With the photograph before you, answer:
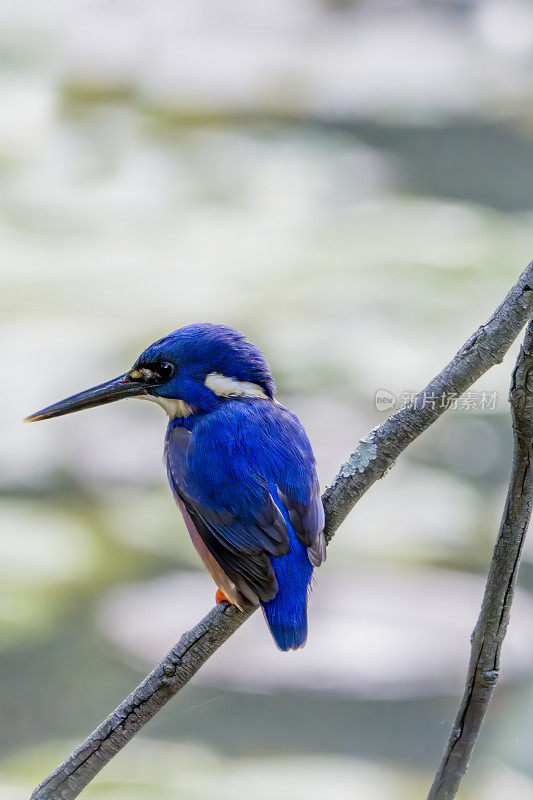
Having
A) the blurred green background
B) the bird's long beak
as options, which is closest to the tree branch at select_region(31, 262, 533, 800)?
the bird's long beak

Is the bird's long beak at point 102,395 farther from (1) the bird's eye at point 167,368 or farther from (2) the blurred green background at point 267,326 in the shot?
(2) the blurred green background at point 267,326

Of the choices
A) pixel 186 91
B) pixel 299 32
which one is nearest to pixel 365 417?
pixel 186 91

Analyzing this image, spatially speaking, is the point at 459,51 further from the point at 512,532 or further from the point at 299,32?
the point at 512,532

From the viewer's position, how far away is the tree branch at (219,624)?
39.0 inches

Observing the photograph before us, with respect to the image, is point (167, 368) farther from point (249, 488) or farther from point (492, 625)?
point (492, 625)

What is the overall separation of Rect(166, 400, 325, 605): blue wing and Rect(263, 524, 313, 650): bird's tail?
1 cm

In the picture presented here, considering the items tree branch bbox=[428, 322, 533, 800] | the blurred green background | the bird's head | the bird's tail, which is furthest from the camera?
the blurred green background

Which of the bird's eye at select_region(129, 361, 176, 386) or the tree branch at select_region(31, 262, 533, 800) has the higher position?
the bird's eye at select_region(129, 361, 176, 386)

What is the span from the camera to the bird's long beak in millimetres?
1397

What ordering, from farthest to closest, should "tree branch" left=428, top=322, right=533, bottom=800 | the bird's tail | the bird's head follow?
the bird's head, the bird's tail, "tree branch" left=428, top=322, right=533, bottom=800

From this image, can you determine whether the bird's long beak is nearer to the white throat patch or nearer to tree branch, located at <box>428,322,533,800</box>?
the white throat patch

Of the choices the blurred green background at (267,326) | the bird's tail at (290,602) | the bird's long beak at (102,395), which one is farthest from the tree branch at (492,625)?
the blurred green background at (267,326)

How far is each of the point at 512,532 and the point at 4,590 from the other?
198cm

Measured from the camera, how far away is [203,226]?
153 inches
